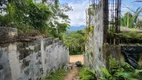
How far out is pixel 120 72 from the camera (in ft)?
A: 16.2

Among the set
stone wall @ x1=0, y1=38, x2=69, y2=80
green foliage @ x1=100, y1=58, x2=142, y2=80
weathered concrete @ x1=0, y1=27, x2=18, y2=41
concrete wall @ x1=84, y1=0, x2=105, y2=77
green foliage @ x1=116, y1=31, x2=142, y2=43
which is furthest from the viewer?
concrete wall @ x1=84, y1=0, x2=105, y2=77

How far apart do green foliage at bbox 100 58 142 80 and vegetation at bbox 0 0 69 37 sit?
3368mm

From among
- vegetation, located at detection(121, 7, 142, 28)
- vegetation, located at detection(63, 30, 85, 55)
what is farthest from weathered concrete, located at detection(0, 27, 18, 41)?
vegetation, located at detection(63, 30, 85, 55)

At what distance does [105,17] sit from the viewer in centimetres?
604

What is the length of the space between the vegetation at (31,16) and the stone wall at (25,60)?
32.8 inches

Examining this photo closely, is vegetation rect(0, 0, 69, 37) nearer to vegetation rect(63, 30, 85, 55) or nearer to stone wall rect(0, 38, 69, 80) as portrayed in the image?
stone wall rect(0, 38, 69, 80)

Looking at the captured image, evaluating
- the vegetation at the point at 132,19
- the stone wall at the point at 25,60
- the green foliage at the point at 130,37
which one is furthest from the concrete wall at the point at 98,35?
the stone wall at the point at 25,60

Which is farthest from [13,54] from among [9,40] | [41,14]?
[41,14]

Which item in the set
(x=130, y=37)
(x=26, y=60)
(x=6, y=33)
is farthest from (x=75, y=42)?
(x=6, y=33)

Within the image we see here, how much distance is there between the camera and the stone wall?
206 inches

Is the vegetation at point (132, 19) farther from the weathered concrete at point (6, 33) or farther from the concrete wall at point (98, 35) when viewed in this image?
the weathered concrete at point (6, 33)

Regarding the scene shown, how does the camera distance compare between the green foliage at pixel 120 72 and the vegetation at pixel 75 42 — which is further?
the vegetation at pixel 75 42

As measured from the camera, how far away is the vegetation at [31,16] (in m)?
7.30

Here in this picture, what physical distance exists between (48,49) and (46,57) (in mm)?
576
